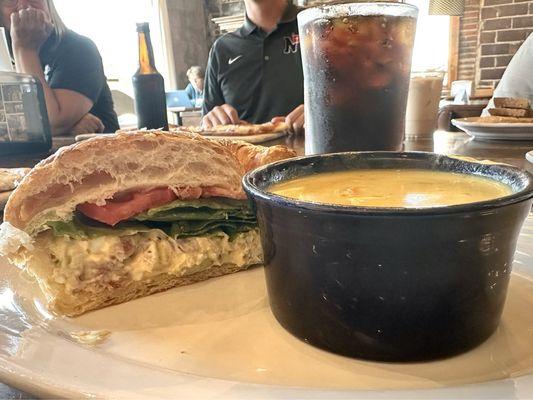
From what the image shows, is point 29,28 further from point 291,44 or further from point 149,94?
point 291,44

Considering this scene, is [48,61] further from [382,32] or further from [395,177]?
[395,177]

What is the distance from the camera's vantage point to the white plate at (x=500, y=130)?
2293mm

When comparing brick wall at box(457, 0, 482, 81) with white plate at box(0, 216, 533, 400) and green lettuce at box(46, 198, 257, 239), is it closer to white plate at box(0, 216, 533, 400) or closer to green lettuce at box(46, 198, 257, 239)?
green lettuce at box(46, 198, 257, 239)

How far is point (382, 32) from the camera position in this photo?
1549mm

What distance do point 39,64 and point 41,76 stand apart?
0.31 ft

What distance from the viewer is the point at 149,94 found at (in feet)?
9.27

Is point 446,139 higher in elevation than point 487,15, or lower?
lower

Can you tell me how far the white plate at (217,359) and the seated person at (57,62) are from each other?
3.09 metres

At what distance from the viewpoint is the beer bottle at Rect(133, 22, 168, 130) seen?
2.78 metres

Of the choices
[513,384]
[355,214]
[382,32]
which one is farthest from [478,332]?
[382,32]

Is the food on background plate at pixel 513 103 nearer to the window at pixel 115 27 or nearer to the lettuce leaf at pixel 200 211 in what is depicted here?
the lettuce leaf at pixel 200 211

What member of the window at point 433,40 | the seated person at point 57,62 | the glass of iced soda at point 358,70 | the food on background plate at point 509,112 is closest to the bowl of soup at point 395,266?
the glass of iced soda at point 358,70

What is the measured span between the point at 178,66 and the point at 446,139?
8.32m

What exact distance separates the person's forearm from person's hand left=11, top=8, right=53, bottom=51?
0.05 metres
